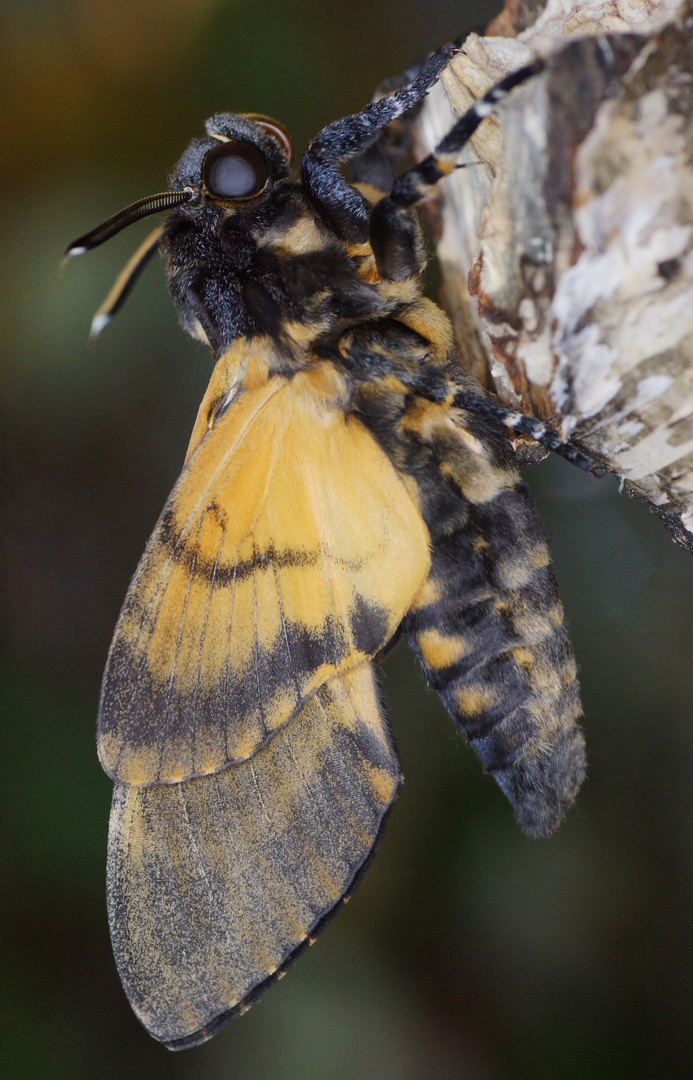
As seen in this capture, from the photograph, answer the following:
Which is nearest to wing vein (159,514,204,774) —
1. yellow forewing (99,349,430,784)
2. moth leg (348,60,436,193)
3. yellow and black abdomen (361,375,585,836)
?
yellow forewing (99,349,430,784)

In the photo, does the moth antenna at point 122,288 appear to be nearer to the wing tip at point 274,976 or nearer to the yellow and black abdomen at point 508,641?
the yellow and black abdomen at point 508,641

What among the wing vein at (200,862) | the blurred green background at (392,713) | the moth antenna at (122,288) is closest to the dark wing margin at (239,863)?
the wing vein at (200,862)

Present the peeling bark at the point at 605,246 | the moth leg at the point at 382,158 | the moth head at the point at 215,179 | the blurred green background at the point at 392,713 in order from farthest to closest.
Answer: the blurred green background at the point at 392,713
the moth leg at the point at 382,158
the moth head at the point at 215,179
the peeling bark at the point at 605,246

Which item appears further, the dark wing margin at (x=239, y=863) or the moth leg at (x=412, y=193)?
the dark wing margin at (x=239, y=863)

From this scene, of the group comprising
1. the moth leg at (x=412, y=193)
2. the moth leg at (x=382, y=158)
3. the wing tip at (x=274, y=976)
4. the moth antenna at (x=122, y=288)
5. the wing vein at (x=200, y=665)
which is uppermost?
the moth leg at (x=382, y=158)

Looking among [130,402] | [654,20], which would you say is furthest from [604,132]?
[130,402]

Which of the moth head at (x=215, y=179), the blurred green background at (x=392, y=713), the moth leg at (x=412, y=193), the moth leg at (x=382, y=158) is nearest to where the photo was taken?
the moth leg at (x=412, y=193)

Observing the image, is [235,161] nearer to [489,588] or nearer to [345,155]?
[345,155]
